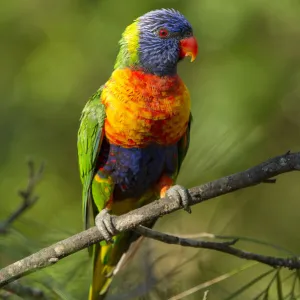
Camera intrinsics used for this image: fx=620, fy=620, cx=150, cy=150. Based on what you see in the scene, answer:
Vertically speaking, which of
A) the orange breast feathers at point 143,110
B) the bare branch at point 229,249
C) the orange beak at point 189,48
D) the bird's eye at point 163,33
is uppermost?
the bird's eye at point 163,33

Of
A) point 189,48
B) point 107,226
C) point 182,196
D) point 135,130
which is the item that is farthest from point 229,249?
point 189,48

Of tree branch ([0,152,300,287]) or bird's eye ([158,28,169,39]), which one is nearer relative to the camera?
tree branch ([0,152,300,287])

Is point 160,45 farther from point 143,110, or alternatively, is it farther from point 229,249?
point 229,249

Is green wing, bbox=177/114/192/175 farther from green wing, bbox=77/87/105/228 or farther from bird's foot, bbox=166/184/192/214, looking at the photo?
bird's foot, bbox=166/184/192/214

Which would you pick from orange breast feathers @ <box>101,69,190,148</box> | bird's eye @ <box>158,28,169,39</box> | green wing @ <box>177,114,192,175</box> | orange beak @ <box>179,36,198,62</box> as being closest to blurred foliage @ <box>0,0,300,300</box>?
green wing @ <box>177,114,192,175</box>

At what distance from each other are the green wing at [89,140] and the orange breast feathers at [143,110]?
0.11ft

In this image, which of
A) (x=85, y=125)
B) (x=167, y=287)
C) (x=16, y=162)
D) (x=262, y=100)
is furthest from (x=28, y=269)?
(x=16, y=162)

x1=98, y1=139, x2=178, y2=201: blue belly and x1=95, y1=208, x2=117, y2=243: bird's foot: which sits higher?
x1=98, y1=139, x2=178, y2=201: blue belly

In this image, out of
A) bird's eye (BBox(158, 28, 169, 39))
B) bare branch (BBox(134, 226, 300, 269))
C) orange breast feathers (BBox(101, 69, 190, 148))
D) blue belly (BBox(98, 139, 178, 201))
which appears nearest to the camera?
bare branch (BBox(134, 226, 300, 269))

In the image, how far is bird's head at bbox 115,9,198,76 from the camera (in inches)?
104

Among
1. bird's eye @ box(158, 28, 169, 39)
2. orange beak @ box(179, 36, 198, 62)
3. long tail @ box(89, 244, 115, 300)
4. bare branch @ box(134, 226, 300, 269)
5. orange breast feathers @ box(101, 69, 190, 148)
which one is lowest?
bare branch @ box(134, 226, 300, 269)

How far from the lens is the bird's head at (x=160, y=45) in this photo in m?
2.65

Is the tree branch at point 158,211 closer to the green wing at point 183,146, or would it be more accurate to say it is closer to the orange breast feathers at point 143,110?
the orange breast feathers at point 143,110

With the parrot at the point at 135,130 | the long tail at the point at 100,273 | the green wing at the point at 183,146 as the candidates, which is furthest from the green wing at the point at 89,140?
the green wing at the point at 183,146
